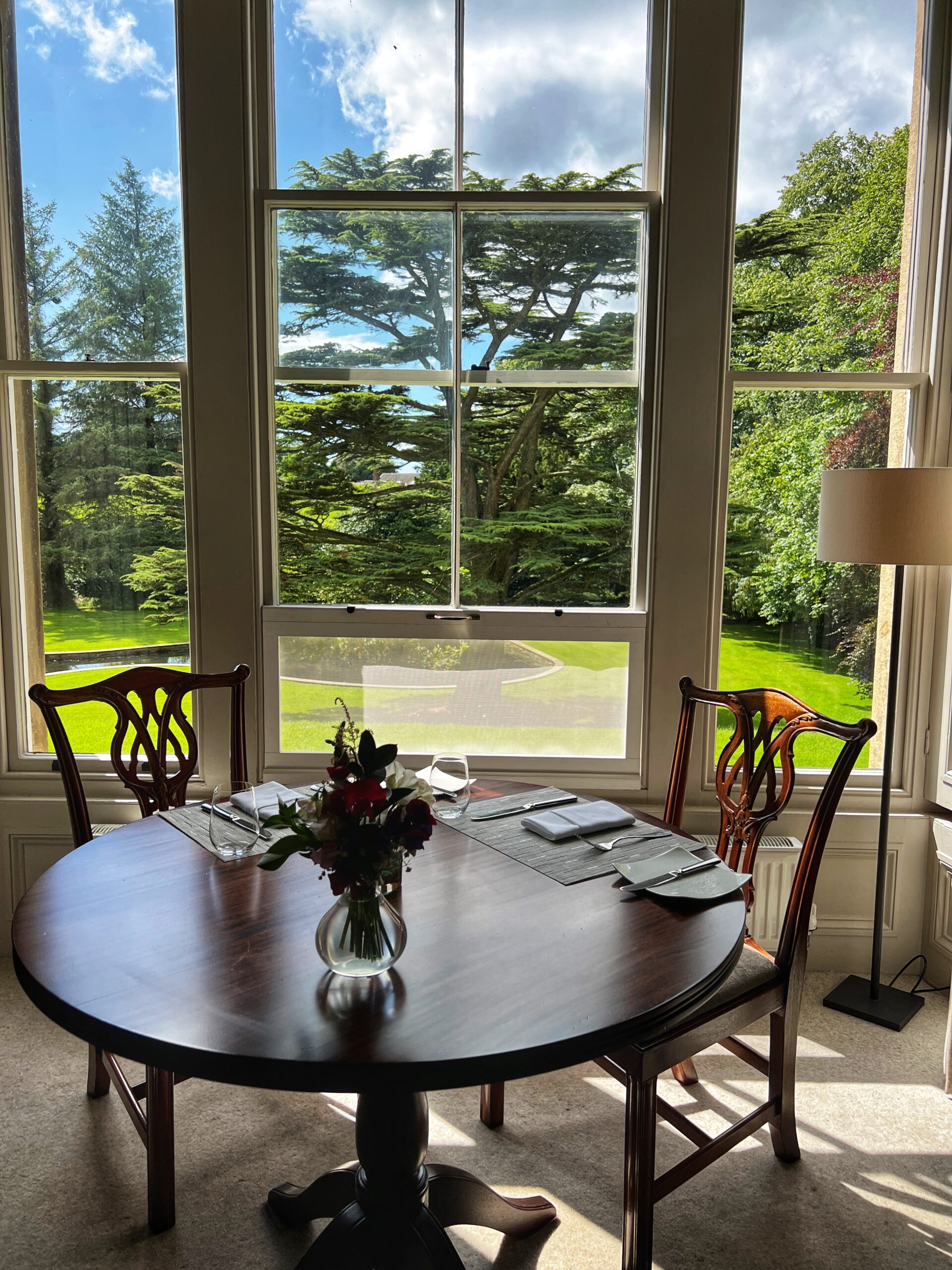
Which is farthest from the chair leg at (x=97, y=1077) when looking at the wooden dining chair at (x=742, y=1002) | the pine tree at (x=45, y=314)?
the pine tree at (x=45, y=314)

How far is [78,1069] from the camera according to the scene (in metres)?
2.35

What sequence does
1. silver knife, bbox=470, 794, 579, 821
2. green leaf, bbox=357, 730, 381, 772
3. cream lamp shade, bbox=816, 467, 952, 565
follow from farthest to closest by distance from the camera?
cream lamp shade, bbox=816, 467, 952, 565, silver knife, bbox=470, 794, 579, 821, green leaf, bbox=357, 730, 381, 772

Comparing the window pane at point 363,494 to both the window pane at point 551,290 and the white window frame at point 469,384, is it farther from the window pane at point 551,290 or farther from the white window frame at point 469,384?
the window pane at point 551,290

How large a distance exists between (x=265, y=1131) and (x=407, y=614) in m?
1.50

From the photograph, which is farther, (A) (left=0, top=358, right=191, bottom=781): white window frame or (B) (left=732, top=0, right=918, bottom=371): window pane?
(A) (left=0, top=358, right=191, bottom=781): white window frame

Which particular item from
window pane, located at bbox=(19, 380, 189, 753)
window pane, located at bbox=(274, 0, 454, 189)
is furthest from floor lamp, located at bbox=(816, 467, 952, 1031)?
window pane, located at bbox=(19, 380, 189, 753)

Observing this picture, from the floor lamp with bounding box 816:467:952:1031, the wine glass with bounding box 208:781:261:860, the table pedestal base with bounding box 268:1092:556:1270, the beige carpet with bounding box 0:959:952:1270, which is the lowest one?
the beige carpet with bounding box 0:959:952:1270

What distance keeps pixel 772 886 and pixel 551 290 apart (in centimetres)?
202

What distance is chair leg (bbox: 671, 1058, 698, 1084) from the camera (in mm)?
2291

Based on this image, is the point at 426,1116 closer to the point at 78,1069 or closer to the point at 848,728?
the point at 848,728

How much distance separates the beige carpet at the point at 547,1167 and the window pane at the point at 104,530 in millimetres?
1177

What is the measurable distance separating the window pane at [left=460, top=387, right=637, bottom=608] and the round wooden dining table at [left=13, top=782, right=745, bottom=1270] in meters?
1.26

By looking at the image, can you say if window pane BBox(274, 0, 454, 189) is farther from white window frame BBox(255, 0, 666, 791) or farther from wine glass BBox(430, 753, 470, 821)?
wine glass BBox(430, 753, 470, 821)

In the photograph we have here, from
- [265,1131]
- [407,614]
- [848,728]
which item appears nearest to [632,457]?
[407,614]
